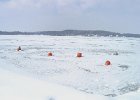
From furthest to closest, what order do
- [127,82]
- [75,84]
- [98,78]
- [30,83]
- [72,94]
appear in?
[98,78] < [127,82] < [75,84] < [30,83] < [72,94]

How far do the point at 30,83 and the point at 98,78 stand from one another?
6.07 m

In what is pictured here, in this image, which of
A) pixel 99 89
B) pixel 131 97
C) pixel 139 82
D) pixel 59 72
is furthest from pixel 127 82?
pixel 131 97

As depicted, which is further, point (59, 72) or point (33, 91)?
point (59, 72)

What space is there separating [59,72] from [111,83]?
348 cm

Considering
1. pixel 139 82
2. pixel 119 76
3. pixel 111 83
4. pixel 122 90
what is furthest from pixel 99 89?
pixel 119 76

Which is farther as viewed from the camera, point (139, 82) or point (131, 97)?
point (139, 82)

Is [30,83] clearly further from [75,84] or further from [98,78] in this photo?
[98,78]

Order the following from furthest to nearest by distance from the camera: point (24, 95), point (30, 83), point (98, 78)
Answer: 1. point (98, 78)
2. point (30, 83)
3. point (24, 95)

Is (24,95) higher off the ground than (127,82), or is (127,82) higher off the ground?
(24,95)

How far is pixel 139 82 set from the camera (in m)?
11.1

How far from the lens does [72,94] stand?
231 inches

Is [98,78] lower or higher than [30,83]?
lower

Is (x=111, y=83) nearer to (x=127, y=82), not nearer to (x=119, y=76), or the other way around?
(x=127, y=82)

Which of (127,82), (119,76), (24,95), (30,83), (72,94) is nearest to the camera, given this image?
(24,95)
